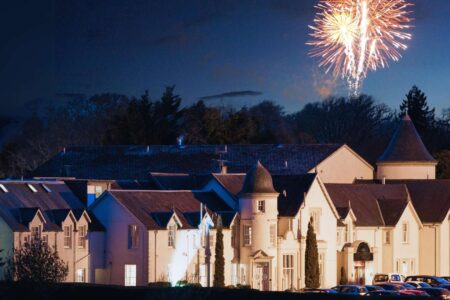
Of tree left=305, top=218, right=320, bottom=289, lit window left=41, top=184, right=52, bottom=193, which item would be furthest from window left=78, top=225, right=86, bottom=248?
tree left=305, top=218, right=320, bottom=289

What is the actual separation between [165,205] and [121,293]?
17.7 meters

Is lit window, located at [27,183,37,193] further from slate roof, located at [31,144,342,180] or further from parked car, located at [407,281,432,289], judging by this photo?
slate roof, located at [31,144,342,180]

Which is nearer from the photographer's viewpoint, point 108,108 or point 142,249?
point 142,249

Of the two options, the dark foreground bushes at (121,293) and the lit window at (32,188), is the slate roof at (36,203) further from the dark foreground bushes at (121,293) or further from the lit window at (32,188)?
the dark foreground bushes at (121,293)

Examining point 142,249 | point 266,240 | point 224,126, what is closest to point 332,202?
point 266,240

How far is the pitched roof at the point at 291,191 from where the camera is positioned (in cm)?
8162

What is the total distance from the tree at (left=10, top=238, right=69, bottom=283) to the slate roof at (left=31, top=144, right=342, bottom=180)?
38.2 metres

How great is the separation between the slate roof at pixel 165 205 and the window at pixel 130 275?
2.63 metres

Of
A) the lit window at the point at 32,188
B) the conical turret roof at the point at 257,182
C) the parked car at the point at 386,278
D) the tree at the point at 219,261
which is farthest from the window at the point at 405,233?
the lit window at the point at 32,188

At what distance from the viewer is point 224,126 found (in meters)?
134

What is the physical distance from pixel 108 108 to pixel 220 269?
9211 cm

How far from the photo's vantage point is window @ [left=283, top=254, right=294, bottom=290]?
80.6 m

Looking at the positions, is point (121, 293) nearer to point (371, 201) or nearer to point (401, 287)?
point (401, 287)

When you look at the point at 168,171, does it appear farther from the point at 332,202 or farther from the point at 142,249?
the point at 142,249
